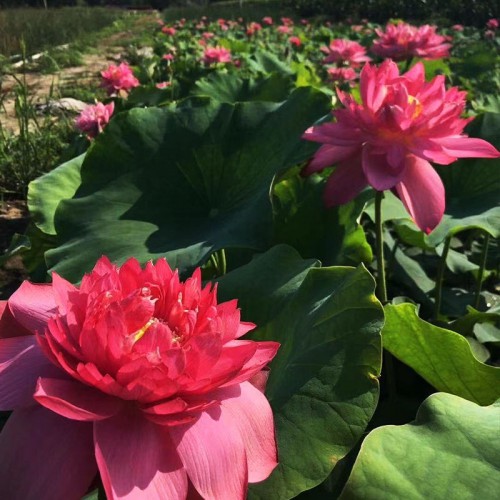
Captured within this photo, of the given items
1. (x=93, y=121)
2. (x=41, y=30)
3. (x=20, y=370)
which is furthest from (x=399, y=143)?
(x=41, y=30)

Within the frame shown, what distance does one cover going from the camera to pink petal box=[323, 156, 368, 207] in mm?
1144

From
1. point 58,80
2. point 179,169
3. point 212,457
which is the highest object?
point 212,457

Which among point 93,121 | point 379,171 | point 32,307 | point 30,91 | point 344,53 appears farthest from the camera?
point 30,91

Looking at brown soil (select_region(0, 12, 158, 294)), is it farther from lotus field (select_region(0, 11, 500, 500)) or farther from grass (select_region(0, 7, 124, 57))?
grass (select_region(0, 7, 124, 57))

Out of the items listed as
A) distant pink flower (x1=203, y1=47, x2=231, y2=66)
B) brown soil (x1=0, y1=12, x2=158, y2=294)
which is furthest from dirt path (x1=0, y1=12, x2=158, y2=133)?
distant pink flower (x1=203, y1=47, x2=231, y2=66)

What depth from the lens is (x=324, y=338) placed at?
77 cm

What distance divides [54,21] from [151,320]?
1343 centimetres

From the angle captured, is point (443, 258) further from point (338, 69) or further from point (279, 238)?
point (338, 69)

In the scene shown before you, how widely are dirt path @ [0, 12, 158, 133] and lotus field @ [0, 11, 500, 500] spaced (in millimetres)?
2581

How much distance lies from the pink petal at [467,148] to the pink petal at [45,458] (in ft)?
2.61

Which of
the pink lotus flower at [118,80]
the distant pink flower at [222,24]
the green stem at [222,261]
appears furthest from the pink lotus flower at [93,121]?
the distant pink flower at [222,24]

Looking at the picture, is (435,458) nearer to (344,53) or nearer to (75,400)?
(75,400)

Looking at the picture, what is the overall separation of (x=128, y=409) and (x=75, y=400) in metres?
0.05

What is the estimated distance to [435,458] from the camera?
602 mm
